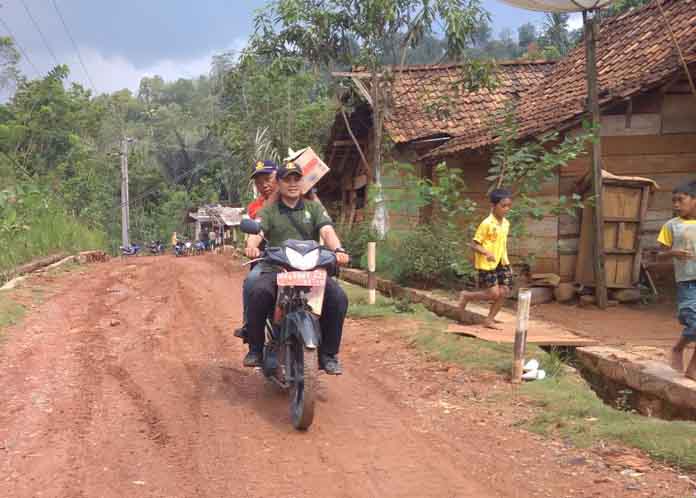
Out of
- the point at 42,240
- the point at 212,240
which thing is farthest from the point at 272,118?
the point at 212,240

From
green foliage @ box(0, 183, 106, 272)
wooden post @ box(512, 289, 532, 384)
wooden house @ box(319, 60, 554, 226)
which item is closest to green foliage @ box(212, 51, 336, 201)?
wooden house @ box(319, 60, 554, 226)

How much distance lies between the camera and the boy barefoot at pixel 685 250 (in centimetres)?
559

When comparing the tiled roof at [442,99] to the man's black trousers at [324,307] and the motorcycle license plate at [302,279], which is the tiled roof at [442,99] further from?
the motorcycle license plate at [302,279]

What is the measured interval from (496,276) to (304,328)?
13.2ft

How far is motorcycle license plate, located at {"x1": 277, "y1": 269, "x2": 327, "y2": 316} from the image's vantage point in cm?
464

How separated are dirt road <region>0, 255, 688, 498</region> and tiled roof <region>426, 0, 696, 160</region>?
18.5ft

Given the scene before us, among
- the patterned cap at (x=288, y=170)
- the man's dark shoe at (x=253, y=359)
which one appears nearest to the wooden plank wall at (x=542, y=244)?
the patterned cap at (x=288, y=170)

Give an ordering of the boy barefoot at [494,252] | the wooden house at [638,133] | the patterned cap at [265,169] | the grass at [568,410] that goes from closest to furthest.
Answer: the grass at [568,410]
the patterned cap at [265,169]
the boy barefoot at [494,252]
the wooden house at [638,133]

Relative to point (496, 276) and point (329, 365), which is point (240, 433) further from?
point (496, 276)

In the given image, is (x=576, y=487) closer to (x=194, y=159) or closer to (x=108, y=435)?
(x=108, y=435)

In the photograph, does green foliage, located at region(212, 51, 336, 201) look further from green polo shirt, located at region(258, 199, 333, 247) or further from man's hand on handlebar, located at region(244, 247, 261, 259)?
man's hand on handlebar, located at region(244, 247, 261, 259)

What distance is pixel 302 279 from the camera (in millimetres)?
4672

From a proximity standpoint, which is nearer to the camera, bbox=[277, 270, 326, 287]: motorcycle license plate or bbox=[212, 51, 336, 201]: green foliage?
bbox=[277, 270, 326, 287]: motorcycle license plate

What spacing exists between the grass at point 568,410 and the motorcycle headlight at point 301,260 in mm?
1928
